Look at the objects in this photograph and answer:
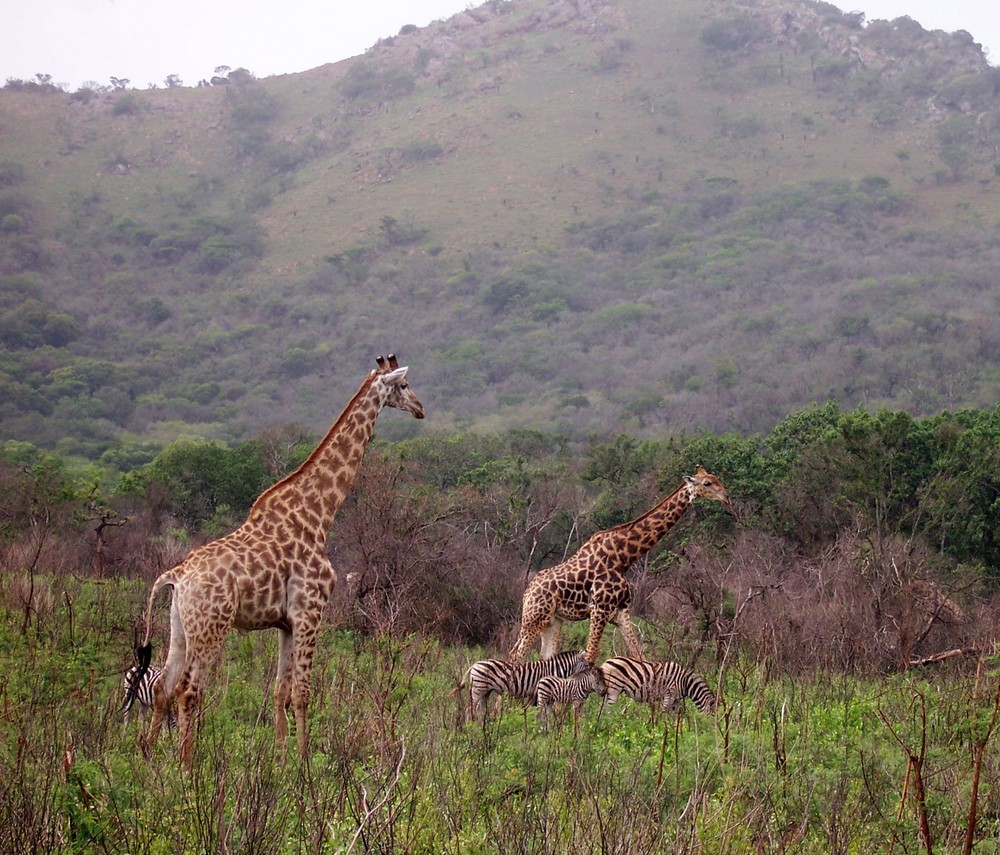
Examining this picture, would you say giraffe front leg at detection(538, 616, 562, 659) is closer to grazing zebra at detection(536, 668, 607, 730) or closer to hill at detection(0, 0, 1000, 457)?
grazing zebra at detection(536, 668, 607, 730)

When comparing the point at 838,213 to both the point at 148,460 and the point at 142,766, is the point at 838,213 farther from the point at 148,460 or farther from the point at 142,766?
the point at 142,766

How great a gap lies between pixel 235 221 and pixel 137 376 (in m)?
21.7

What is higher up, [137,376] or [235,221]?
[235,221]

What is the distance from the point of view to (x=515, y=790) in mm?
6531

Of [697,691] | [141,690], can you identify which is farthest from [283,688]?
[697,691]

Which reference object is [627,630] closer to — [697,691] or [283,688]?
[697,691]

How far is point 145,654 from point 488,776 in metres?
2.53

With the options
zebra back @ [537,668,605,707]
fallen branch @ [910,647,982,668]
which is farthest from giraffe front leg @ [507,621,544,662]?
fallen branch @ [910,647,982,668]

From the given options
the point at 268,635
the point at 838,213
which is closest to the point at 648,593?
the point at 268,635

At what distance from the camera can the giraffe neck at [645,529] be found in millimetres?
11727

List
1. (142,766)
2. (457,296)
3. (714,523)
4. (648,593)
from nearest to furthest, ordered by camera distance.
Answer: (142,766)
(648,593)
(714,523)
(457,296)

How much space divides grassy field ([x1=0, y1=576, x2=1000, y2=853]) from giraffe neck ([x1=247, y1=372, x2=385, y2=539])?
42.4 inches

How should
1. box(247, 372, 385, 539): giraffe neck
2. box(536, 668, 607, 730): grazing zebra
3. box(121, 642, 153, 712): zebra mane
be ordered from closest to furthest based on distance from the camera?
box(247, 372, 385, 539): giraffe neck < box(121, 642, 153, 712): zebra mane < box(536, 668, 607, 730): grazing zebra

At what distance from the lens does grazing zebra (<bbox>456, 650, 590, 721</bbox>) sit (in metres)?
9.90
